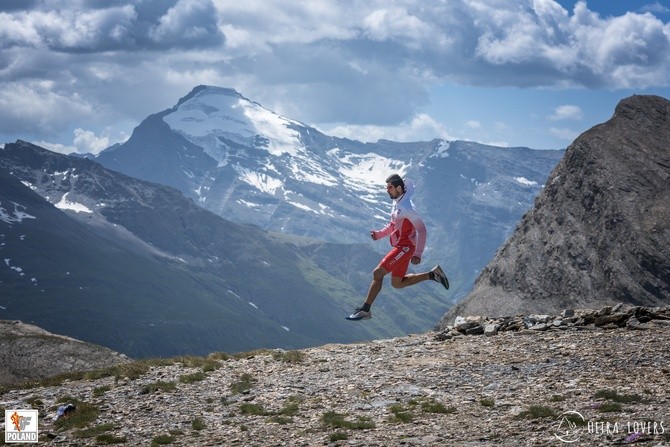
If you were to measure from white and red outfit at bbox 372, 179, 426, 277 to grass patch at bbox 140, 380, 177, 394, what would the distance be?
8014 mm

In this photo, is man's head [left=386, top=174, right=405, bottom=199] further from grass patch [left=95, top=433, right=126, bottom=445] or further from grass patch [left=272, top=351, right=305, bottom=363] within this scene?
grass patch [left=95, top=433, right=126, bottom=445]

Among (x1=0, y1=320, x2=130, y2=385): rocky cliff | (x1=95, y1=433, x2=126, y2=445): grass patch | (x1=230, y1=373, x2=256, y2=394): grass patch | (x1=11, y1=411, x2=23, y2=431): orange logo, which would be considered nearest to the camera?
(x1=95, y1=433, x2=126, y2=445): grass patch

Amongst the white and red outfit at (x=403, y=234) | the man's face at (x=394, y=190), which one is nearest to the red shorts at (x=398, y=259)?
the white and red outfit at (x=403, y=234)

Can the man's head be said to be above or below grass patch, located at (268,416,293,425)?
above

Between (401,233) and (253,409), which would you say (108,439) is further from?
(401,233)

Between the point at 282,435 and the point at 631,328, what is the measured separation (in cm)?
1509

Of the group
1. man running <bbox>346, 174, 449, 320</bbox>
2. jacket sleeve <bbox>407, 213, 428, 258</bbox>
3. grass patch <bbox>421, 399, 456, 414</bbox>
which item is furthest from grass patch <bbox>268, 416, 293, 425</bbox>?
jacket sleeve <bbox>407, 213, 428, 258</bbox>

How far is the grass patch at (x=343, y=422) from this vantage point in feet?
67.4

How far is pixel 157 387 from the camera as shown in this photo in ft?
85.3

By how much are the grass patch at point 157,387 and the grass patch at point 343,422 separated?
6.61 m

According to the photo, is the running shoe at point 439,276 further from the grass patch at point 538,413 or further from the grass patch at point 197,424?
Result: the grass patch at point 197,424

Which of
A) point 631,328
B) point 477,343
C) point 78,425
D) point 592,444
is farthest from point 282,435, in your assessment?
point 631,328

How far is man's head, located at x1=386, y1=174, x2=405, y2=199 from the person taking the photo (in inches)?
1054

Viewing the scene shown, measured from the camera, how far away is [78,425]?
22594 mm
